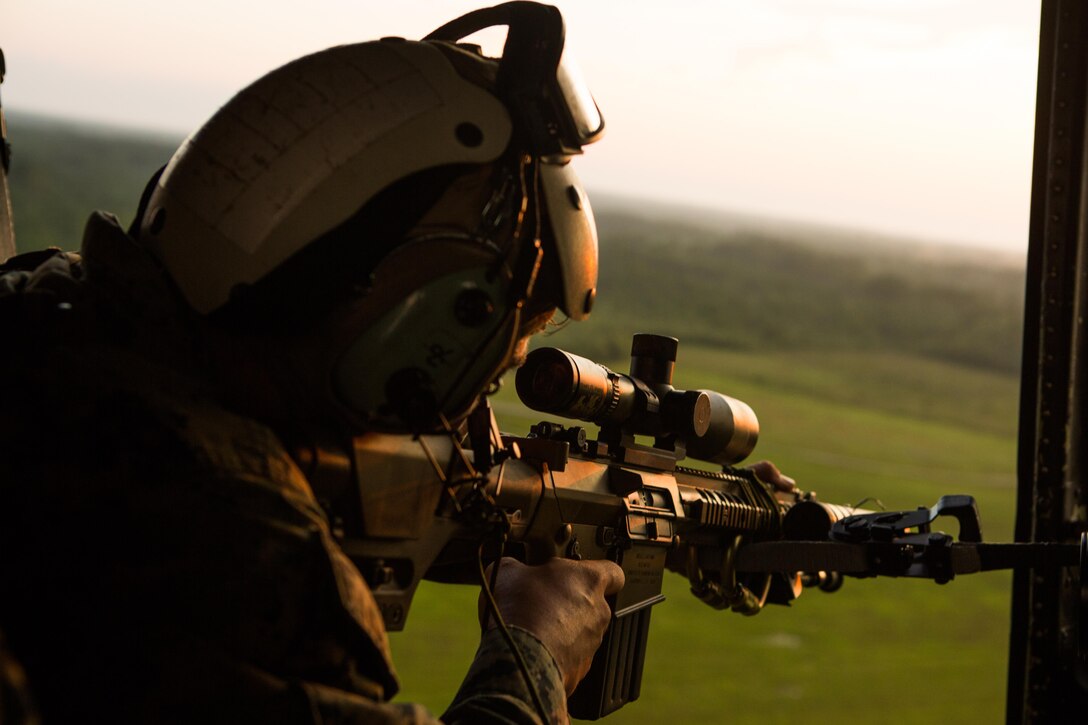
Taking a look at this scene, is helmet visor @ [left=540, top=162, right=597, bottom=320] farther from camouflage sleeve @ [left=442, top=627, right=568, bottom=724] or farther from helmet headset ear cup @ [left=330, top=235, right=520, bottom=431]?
camouflage sleeve @ [left=442, top=627, right=568, bottom=724]

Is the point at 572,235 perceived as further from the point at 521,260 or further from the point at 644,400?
the point at 644,400

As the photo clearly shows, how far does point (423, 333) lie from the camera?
125 cm

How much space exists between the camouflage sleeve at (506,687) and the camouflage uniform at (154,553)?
0.60ft

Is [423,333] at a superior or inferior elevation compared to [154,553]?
superior

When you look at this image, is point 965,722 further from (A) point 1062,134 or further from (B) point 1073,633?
(A) point 1062,134

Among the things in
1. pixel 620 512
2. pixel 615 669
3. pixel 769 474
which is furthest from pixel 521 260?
pixel 769 474

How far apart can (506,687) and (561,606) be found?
332 mm

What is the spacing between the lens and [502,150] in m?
1.28

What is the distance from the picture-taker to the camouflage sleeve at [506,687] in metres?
1.28

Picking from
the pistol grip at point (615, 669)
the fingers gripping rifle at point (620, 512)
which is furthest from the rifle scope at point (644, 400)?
the pistol grip at point (615, 669)

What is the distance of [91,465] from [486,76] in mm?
668

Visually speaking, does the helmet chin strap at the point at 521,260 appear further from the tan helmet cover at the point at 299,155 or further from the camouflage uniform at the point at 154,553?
the camouflage uniform at the point at 154,553

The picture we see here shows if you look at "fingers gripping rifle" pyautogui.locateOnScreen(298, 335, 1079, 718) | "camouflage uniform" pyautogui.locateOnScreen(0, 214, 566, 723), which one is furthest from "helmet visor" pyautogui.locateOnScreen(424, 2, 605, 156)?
"camouflage uniform" pyautogui.locateOnScreen(0, 214, 566, 723)

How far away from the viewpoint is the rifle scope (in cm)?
185
